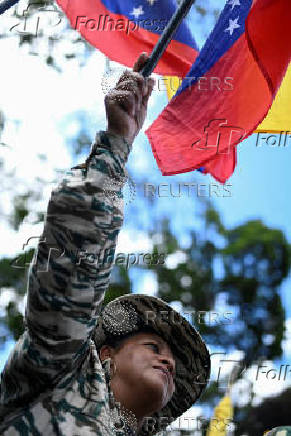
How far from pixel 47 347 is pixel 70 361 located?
0.13 ft

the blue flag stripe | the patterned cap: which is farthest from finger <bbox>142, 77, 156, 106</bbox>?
the blue flag stripe

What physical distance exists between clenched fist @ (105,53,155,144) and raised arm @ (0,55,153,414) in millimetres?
77

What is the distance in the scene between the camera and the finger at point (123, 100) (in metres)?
0.96

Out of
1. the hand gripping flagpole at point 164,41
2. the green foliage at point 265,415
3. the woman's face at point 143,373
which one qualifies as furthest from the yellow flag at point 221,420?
the hand gripping flagpole at point 164,41

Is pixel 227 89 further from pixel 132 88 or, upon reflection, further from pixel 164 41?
pixel 132 88

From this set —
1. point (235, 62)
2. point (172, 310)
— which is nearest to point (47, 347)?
point (172, 310)

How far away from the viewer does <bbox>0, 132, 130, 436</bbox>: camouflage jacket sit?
2.74ft

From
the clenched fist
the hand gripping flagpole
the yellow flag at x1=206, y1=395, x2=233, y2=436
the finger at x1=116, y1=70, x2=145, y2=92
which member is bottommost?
the yellow flag at x1=206, y1=395, x2=233, y2=436

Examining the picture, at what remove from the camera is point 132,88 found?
100cm

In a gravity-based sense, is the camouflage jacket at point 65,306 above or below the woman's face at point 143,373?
above

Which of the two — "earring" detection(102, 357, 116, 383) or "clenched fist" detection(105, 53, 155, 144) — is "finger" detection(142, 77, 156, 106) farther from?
"earring" detection(102, 357, 116, 383)

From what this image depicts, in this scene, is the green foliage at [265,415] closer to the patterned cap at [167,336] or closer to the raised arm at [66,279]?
the patterned cap at [167,336]

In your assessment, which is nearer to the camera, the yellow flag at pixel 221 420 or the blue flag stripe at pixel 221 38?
the blue flag stripe at pixel 221 38

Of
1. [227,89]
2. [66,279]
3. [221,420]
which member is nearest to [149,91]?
[66,279]
